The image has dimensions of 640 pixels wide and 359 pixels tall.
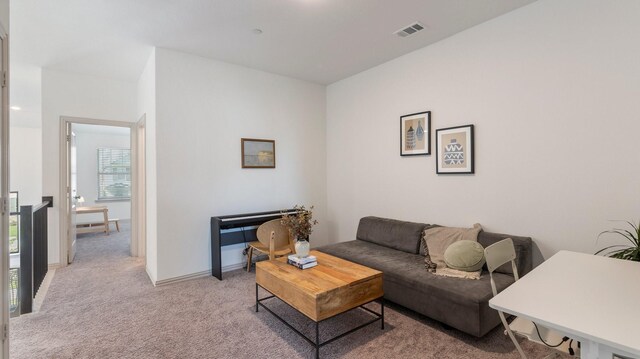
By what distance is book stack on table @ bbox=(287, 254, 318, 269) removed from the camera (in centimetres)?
267

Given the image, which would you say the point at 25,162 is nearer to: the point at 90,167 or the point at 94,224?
the point at 90,167

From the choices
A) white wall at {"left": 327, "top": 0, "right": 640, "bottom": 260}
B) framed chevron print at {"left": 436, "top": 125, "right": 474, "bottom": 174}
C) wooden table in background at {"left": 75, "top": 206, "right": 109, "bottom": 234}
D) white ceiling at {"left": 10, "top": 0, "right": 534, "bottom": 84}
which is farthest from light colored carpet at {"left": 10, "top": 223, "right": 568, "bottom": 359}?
wooden table in background at {"left": 75, "top": 206, "right": 109, "bottom": 234}

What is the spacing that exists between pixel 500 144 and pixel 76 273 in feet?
17.6

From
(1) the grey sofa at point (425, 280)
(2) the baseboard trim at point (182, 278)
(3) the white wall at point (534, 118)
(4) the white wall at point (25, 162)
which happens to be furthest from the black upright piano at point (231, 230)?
(4) the white wall at point (25, 162)

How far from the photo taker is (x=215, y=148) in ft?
13.1

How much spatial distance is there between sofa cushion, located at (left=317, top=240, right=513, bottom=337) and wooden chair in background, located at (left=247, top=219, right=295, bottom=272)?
832 millimetres

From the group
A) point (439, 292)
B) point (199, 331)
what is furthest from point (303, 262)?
point (439, 292)

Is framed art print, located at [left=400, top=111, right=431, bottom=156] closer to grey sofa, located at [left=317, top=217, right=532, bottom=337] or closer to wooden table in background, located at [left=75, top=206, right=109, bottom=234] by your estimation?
grey sofa, located at [left=317, top=217, right=532, bottom=337]

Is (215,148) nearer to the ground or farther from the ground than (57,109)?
nearer to the ground

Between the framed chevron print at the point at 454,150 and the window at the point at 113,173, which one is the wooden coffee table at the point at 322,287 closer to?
the framed chevron print at the point at 454,150

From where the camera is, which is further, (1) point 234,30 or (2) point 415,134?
(2) point 415,134

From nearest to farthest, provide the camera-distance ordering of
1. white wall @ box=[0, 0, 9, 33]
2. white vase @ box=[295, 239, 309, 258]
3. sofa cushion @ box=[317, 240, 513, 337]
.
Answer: white wall @ box=[0, 0, 9, 33], sofa cushion @ box=[317, 240, 513, 337], white vase @ box=[295, 239, 309, 258]

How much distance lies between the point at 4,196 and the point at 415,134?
12.3ft

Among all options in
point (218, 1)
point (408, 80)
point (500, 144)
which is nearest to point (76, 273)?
point (218, 1)
